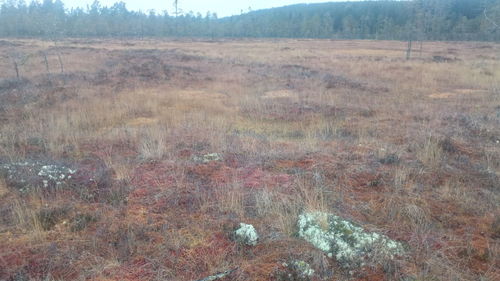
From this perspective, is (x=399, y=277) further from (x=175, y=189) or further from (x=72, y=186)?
(x=72, y=186)

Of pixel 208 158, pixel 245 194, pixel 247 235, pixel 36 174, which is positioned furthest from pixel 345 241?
pixel 36 174

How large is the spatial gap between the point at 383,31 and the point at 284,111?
72.2 m

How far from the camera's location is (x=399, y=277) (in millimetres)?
3209

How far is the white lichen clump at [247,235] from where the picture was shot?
12.1 feet

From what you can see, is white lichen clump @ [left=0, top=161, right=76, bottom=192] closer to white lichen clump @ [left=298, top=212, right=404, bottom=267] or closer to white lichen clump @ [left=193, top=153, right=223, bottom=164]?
white lichen clump @ [left=193, top=153, right=223, bottom=164]

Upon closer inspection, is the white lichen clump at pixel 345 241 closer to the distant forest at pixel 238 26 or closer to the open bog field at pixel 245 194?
the open bog field at pixel 245 194

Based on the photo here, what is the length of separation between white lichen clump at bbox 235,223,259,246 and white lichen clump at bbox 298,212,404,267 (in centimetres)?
54

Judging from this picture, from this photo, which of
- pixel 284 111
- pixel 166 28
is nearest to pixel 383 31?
pixel 166 28

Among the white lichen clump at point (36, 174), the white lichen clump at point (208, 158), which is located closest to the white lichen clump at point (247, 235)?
the white lichen clump at point (208, 158)

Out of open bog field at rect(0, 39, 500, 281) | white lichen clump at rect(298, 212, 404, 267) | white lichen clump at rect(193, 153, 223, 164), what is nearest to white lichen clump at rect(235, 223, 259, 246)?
open bog field at rect(0, 39, 500, 281)

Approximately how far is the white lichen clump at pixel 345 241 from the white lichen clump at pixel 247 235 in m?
0.54

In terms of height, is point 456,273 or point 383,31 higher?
point 383,31

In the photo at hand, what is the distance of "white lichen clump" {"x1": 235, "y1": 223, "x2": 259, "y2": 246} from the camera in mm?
3701

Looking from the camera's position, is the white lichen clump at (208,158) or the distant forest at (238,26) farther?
the distant forest at (238,26)
